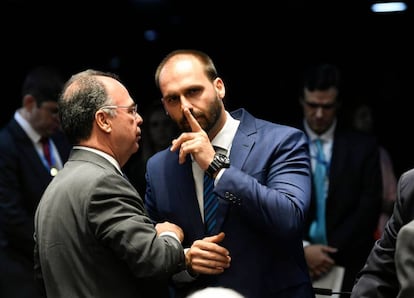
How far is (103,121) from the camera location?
266 cm

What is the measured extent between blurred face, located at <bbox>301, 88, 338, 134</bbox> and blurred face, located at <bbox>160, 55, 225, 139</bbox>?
157 centimetres

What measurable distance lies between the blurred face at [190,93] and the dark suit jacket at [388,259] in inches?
31.6

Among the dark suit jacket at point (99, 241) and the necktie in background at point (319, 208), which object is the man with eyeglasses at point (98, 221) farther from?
the necktie in background at point (319, 208)

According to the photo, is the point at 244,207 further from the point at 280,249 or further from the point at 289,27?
the point at 289,27

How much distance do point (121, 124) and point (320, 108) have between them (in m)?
1.91

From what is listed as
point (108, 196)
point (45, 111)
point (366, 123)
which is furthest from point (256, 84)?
point (108, 196)

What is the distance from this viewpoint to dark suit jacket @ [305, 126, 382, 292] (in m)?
4.12

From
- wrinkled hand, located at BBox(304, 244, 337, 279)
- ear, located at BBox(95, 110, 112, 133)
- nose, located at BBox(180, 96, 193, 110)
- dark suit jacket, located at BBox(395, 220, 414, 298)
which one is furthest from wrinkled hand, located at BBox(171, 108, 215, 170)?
wrinkled hand, located at BBox(304, 244, 337, 279)

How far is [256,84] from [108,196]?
12.9ft

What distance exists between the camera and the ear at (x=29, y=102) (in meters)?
4.57

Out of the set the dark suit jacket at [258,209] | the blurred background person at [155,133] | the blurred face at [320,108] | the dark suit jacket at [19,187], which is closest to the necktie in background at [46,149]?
the dark suit jacket at [19,187]

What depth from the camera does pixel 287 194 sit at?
2.68 metres

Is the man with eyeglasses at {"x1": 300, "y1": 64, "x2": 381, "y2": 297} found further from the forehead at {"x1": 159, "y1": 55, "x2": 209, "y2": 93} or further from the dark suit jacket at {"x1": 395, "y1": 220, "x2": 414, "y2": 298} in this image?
the dark suit jacket at {"x1": 395, "y1": 220, "x2": 414, "y2": 298}

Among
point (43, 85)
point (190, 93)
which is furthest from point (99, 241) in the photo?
point (43, 85)
